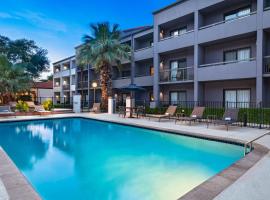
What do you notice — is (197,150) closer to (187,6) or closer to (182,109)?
(182,109)

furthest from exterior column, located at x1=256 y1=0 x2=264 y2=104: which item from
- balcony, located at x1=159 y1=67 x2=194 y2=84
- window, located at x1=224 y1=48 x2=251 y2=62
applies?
balcony, located at x1=159 y1=67 x2=194 y2=84

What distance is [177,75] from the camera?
20.3 metres

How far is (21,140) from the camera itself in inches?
421

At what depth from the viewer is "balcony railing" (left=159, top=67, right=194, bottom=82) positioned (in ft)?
63.8

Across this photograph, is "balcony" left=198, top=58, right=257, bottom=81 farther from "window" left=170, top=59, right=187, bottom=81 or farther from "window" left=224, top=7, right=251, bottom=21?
"window" left=224, top=7, right=251, bottom=21

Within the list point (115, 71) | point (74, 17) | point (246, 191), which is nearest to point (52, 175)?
point (246, 191)

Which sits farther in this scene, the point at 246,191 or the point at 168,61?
the point at 168,61

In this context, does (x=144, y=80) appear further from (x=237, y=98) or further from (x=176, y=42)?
(x=237, y=98)

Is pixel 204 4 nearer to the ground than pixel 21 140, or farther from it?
farther from it

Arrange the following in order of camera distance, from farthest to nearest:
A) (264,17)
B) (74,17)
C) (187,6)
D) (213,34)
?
(74,17), (187,6), (213,34), (264,17)

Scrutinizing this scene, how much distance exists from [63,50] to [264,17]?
43.3m

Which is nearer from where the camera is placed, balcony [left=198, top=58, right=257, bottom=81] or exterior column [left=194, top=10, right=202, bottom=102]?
balcony [left=198, top=58, right=257, bottom=81]

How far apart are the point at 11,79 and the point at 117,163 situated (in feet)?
69.3

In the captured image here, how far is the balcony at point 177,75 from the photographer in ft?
63.6
